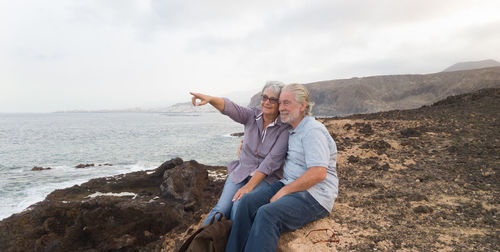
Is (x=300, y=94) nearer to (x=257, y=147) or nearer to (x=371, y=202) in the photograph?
(x=257, y=147)

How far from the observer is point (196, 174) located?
9164 mm

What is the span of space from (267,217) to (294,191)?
48cm

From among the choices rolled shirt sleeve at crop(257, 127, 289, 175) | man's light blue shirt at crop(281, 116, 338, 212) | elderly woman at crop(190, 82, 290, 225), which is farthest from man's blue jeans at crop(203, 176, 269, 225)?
man's light blue shirt at crop(281, 116, 338, 212)

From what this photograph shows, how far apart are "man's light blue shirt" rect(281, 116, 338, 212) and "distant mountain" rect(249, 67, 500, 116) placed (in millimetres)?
72523

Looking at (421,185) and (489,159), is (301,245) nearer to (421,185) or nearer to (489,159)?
(421,185)

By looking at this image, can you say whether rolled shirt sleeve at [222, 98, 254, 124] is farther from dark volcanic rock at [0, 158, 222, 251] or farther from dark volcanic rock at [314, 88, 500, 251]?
dark volcanic rock at [0, 158, 222, 251]

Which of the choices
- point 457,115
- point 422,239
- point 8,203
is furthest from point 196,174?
point 457,115

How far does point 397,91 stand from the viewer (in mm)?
87625

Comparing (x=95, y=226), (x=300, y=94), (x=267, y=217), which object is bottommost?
(x=95, y=226)

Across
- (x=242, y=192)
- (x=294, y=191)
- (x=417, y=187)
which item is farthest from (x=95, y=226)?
(x=417, y=187)

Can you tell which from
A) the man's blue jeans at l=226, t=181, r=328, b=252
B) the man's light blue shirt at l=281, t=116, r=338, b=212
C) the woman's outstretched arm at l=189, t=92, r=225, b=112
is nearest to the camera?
the man's blue jeans at l=226, t=181, r=328, b=252

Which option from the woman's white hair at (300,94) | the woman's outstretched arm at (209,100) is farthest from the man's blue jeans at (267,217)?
the woman's outstretched arm at (209,100)

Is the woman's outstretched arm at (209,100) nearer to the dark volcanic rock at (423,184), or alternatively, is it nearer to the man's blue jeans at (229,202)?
the man's blue jeans at (229,202)

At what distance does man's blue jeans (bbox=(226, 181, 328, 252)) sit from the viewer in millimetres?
2682
